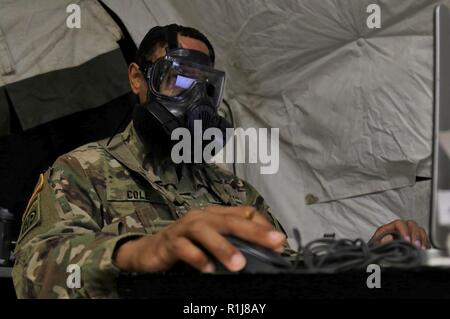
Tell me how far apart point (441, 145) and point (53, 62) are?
5.38 ft

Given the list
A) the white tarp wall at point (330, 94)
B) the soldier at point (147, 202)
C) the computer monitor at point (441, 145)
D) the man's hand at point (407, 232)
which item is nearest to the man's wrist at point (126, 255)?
the soldier at point (147, 202)

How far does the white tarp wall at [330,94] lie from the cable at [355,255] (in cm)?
129

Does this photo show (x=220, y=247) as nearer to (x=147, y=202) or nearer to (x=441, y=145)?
(x=441, y=145)

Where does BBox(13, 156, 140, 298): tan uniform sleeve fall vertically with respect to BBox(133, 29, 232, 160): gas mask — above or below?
below

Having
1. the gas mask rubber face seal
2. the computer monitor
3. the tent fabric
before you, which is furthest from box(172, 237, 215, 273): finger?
the tent fabric

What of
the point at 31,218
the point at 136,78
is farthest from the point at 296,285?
the point at 136,78

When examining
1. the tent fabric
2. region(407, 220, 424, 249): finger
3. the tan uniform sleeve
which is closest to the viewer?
the tan uniform sleeve

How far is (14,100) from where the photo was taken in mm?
2211

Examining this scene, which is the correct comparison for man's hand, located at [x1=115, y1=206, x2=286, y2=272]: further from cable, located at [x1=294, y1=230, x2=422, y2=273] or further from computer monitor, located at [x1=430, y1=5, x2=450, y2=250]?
computer monitor, located at [x1=430, y1=5, x2=450, y2=250]

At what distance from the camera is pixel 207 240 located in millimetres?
793

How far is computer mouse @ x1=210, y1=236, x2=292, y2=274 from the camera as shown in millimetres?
766

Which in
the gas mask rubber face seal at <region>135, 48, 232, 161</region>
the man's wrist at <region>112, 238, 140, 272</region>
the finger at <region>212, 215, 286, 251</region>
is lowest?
the man's wrist at <region>112, 238, 140, 272</region>

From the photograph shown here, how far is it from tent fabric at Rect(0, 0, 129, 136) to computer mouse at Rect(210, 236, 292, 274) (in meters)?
1.54
